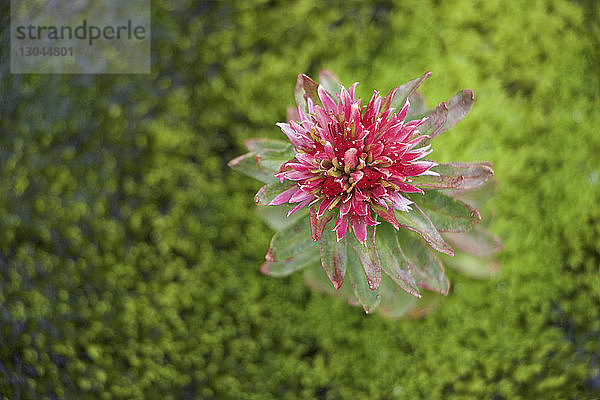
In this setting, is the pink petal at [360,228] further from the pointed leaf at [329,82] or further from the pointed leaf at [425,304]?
the pointed leaf at [425,304]

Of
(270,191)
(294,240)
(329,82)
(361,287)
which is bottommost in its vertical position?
(361,287)

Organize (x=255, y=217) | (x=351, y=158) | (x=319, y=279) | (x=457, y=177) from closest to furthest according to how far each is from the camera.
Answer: (x=351, y=158), (x=457, y=177), (x=319, y=279), (x=255, y=217)

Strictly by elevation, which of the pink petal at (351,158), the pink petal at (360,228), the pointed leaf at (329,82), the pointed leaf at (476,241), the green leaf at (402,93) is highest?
the pointed leaf at (329,82)

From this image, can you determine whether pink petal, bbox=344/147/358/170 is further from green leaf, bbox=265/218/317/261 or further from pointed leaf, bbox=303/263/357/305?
pointed leaf, bbox=303/263/357/305

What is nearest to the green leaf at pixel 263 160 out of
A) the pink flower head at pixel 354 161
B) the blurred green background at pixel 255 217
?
the pink flower head at pixel 354 161

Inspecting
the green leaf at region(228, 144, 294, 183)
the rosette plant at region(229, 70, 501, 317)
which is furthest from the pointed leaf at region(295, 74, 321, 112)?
the green leaf at region(228, 144, 294, 183)

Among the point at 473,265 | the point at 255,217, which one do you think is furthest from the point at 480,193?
the point at 255,217

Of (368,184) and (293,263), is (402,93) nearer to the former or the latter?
(368,184)
